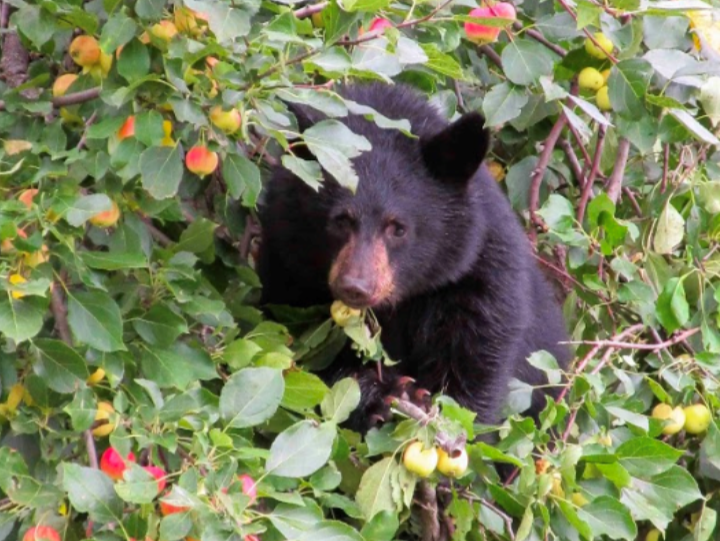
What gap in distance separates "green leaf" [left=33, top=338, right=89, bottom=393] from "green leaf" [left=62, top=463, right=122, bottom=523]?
374mm

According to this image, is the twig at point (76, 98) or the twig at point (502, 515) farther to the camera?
the twig at point (502, 515)

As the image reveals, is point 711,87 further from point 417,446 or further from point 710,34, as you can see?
point 417,446

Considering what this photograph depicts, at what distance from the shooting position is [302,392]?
3479 millimetres

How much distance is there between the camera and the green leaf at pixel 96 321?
3.05 metres

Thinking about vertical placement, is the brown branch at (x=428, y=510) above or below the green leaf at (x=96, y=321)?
below

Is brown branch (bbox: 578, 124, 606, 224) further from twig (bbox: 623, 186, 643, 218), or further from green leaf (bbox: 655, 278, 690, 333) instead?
green leaf (bbox: 655, 278, 690, 333)

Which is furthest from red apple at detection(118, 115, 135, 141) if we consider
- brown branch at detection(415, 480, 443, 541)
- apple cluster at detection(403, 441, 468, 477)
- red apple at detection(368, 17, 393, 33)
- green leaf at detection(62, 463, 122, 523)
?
brown branch at detection(415, 480, 443, 541)

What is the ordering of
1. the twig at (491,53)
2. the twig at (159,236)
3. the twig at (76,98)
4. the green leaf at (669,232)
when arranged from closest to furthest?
the twig at (76,98)
the twig at (159,236)
the green leaf at (669,232)
the twig at (491,53)

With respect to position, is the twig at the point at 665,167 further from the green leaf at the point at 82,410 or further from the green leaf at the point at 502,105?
the green leaf at the point at 82,410

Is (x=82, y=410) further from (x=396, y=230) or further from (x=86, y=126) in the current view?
(x=396, y=230)

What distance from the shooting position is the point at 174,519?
2.57m

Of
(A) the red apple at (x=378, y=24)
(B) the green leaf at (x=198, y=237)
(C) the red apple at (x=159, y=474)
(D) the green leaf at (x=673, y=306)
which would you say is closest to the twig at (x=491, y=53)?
(D) the green leaf at (x=673, y=306)

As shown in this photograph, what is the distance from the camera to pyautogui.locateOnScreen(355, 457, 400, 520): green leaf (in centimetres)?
343

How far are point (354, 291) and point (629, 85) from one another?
3.30 feet
